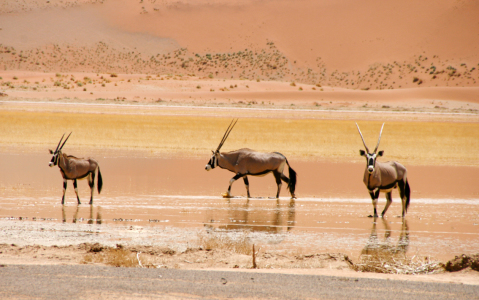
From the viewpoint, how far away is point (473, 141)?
2981cm

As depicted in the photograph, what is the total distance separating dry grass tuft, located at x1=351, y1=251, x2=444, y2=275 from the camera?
7.77 m

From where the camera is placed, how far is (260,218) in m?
11.4

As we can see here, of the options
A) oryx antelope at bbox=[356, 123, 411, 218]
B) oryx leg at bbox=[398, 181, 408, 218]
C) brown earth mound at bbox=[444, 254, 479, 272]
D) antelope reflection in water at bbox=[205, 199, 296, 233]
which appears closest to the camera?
brown earth mound at bbox=[444, 254, 479, 272]

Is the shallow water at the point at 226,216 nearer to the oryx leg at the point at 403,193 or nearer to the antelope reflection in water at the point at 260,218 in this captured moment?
the antelope reflection in water at the point at 260,218

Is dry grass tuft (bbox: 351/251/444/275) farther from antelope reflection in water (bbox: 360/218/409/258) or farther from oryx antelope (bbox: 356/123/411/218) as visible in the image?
oryx antelope (bbox: 356/123/411/218)

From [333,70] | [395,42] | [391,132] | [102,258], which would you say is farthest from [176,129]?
[395,42]

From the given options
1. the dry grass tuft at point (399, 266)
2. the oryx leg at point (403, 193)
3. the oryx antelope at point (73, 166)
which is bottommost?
the dry grass tuft at point (399, 266)

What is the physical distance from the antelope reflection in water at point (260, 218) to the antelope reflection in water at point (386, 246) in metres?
1.48

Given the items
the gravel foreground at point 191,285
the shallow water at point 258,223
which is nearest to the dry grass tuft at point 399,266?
the shallow water at point 258,223

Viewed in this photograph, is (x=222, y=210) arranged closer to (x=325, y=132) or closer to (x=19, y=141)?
(x=19, y=141)

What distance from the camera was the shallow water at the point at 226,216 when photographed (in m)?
9.36

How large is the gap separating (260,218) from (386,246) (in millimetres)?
2748

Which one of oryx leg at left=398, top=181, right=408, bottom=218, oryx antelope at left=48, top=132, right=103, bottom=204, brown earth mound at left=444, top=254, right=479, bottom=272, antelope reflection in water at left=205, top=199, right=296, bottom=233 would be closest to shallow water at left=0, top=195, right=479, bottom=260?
antelope reflection in water at left=205, top=199, right=296, bottom=233

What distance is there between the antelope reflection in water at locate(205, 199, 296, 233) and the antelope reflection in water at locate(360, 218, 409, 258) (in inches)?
58.5
